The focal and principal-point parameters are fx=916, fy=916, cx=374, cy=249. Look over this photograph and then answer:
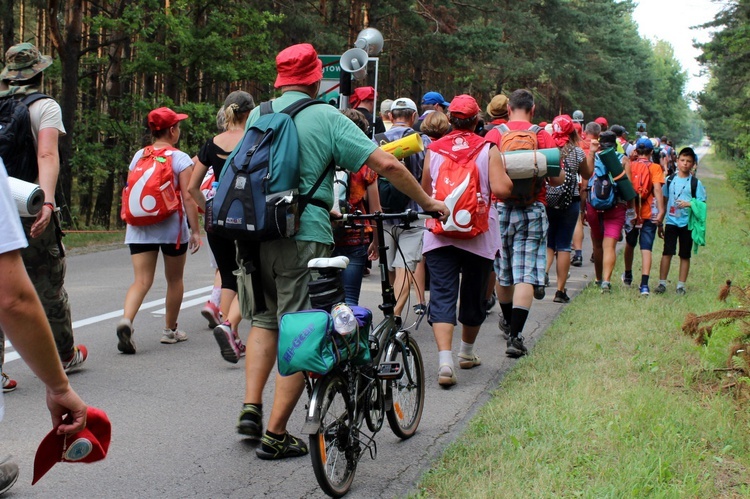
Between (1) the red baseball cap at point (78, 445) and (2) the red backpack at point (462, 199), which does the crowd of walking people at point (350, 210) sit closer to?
(2) the red backpack at point (462, 199)

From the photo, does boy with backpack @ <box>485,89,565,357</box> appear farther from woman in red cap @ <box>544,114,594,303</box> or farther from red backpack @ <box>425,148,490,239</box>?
woman in red cap @ <box>544,114,594,303</box>

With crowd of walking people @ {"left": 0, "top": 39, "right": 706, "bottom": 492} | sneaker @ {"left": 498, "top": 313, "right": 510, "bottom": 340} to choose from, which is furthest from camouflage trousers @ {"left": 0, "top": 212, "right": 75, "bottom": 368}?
sneaker @ {"left": 498, "top": 313, "right": 510, "bottom": 340}

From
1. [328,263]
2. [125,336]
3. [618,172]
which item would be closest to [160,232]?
[125,336]

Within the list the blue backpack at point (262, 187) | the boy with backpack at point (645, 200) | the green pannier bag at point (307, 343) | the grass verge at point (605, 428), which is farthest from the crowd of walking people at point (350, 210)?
the grass verge at point (605, 428)

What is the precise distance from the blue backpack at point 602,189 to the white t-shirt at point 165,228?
528 centimetres

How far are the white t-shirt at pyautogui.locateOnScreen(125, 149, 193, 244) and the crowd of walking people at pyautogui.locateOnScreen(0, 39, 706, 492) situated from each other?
1cm

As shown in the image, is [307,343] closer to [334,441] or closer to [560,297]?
[334,441]

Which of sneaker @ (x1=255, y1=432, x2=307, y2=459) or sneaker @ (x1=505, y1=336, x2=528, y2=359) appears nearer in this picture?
sneaker @ (x1=255, y1=432, x2=307, y2=459)

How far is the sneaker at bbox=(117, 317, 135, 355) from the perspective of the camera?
23.8ft

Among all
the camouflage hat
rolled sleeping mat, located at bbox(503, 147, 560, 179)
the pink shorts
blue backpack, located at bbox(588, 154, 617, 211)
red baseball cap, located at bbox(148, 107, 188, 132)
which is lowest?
the pink shorts

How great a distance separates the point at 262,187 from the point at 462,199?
240 centimetres

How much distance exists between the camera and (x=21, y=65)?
544 centimetres

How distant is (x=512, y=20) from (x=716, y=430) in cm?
3455

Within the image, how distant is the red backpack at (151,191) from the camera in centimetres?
731
